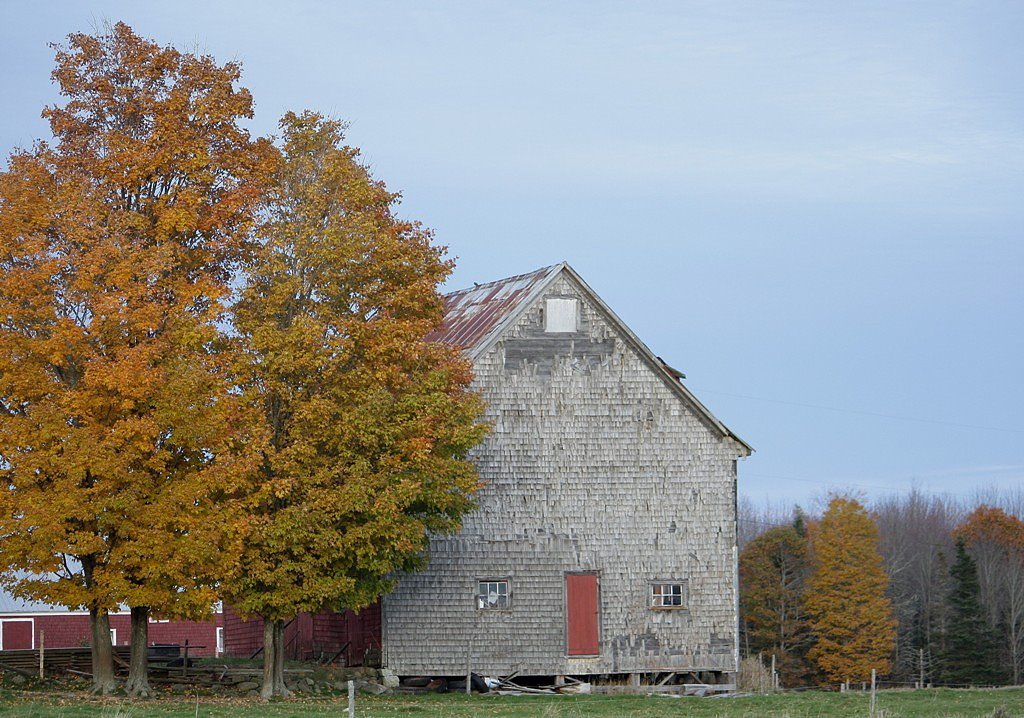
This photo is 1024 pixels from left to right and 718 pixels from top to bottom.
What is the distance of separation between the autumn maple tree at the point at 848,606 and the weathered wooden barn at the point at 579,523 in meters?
34.2

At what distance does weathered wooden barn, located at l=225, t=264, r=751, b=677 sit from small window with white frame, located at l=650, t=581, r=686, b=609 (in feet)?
0.12

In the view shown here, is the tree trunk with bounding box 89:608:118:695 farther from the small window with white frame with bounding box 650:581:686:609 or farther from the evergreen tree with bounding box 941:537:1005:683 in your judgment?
the evergreen tree with bounding box 941:537:1005:683

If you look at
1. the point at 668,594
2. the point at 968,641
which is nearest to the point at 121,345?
the point at 668,594

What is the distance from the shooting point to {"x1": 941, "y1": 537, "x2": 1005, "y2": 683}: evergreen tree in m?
69.7

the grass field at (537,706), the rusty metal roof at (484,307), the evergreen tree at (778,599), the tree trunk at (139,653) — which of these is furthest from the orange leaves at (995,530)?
the tree trunk at (139,653)

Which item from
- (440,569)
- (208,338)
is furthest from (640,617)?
(208,338)

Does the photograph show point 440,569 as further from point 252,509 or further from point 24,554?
point 24,554

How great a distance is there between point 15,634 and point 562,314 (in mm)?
28691

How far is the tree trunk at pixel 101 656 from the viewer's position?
1175 inches

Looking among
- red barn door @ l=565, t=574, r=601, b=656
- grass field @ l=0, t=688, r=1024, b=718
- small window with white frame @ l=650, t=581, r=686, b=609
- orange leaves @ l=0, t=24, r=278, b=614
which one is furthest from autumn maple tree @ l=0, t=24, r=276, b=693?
small window with white frame @ l=650, t=581, r=686, b=609

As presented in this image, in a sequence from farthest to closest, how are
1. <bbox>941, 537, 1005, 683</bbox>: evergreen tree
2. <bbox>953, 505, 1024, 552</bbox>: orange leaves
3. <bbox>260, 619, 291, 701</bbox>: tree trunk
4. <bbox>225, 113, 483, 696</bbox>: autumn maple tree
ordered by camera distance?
<bbox>953, 505, 1024, 552</bbox>: orange leaves → <bbox>941, 537, 1005, 683</bbox>: evergreen tree → <bbox>260, 619, 291, 701</bbox>: tree trunk → <bbox>225, 113, 483, 696</bbox>: autumn maple tree

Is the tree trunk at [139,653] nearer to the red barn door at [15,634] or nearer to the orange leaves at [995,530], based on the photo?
the red barn door at [15,634]

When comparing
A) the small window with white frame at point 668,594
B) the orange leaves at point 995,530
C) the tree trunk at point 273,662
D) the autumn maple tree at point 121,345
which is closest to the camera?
the autumn maple tree at point 121,345

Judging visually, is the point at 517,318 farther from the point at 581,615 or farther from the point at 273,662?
the point at 273,662
